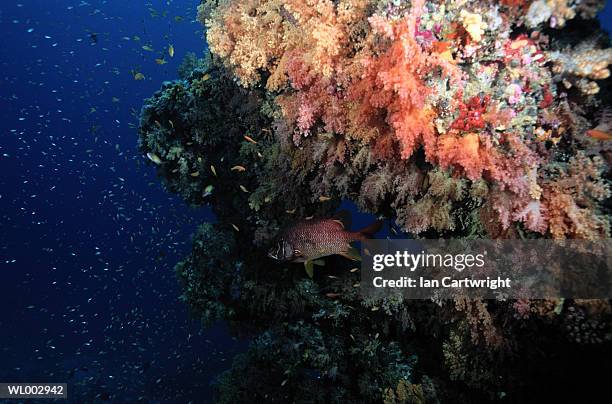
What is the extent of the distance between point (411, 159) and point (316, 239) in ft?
4.83

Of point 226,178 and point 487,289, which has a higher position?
point 226,178

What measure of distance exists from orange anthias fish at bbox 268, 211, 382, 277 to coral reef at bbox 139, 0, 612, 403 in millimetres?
452

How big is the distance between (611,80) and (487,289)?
89.3 inches

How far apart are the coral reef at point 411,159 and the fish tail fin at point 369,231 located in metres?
0.30

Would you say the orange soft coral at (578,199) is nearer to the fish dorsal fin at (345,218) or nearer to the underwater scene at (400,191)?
the underwater scene at (400,191)

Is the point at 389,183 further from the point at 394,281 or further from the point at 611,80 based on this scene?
the point at 611,80

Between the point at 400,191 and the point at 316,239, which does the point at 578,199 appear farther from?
the point at 316,239

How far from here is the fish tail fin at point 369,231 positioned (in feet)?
14.1

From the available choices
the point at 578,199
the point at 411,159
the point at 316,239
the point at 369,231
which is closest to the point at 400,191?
the point at 411,159

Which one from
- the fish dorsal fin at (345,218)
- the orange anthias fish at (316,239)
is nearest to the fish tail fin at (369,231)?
the orange anthias fish at (316,239)

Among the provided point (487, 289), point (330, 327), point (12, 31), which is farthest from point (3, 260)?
point (487, 289)

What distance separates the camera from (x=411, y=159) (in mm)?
3799

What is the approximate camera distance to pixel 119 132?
80.2 meters

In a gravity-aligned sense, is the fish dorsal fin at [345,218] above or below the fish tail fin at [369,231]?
above
